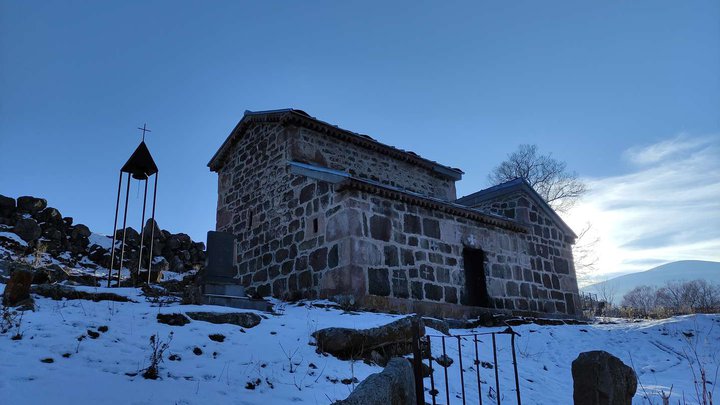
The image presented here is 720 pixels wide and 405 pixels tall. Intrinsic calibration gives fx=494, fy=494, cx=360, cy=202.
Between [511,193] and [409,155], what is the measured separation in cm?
313

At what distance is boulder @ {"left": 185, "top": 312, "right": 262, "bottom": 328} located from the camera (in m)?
6.95

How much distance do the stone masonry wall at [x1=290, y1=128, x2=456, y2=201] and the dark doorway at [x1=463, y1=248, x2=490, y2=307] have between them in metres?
3.31

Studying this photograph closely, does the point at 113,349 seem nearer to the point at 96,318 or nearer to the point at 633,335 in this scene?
the point at 96,318

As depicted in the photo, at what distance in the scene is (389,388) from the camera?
12.4 feet

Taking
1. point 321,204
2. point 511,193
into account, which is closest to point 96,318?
point 321,204

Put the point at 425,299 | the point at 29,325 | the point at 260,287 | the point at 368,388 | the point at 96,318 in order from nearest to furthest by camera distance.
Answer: the point at 368,388 → the point at 29,325 → the point at 96,318 → the point at 425,299 → the point at 260,287

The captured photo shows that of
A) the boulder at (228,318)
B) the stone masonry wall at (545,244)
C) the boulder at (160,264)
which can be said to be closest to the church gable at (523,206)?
the stone masonry wall at (545,244)

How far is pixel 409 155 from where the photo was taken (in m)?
14.6

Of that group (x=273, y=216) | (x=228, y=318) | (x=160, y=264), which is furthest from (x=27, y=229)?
(x=228, y=318)

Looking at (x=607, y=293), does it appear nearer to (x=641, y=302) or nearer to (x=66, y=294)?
(x=641, y=302)

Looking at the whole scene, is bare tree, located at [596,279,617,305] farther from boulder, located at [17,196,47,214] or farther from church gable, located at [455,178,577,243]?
boulder, located at [17,196,47,214]

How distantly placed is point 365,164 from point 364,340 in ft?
25.0

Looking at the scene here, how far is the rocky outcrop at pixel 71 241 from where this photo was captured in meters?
17.2

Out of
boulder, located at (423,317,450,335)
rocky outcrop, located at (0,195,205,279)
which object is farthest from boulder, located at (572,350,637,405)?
rocky outcrop, located at (0,195,205,279)
